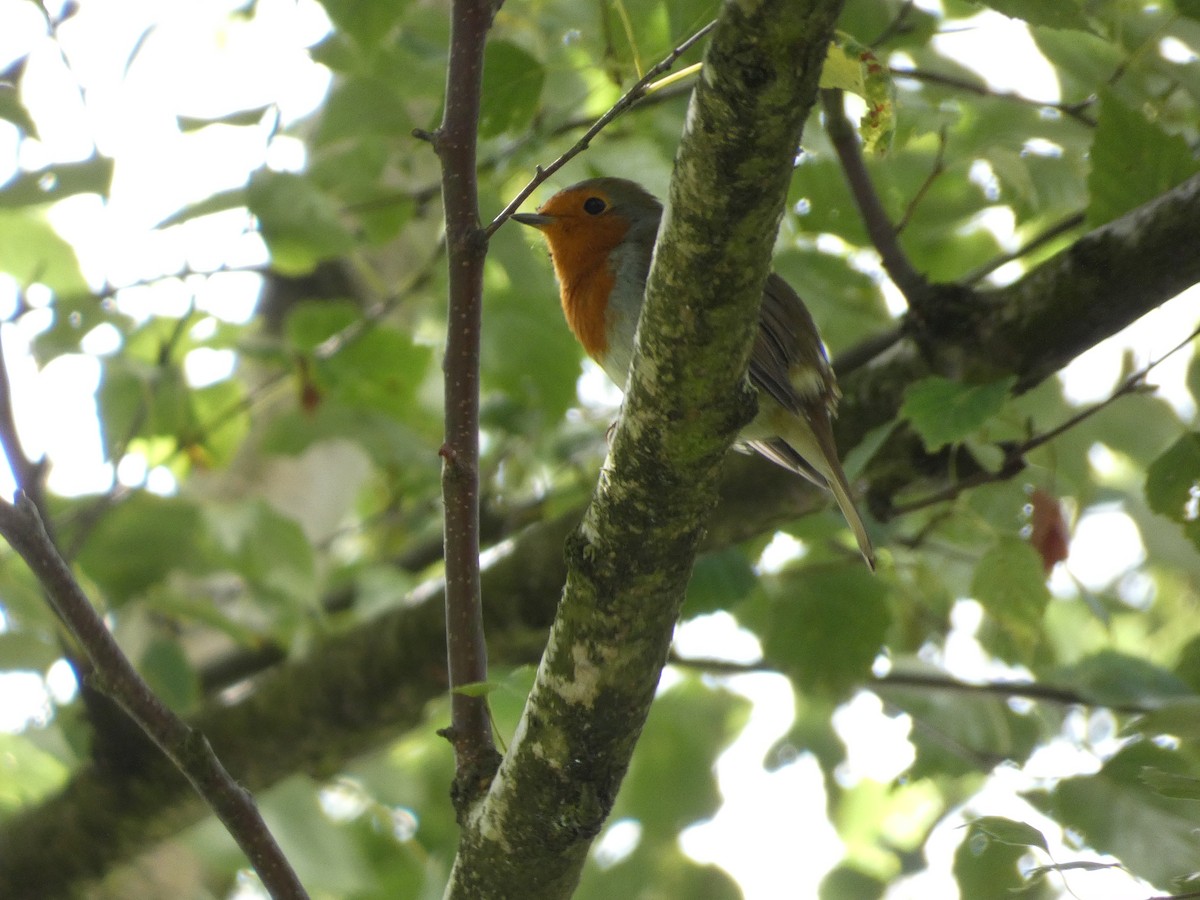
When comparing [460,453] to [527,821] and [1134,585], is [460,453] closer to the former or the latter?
[527,821]

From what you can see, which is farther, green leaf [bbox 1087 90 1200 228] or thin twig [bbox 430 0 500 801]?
green leaf [bbox 1087 90 1200 228]

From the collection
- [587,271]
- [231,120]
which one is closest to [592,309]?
[587,271]

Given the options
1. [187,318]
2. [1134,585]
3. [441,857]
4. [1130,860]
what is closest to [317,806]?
[441,857]

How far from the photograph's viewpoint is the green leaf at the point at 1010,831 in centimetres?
181

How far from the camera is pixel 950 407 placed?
2285 millimetres

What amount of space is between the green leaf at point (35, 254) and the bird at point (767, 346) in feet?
5.39

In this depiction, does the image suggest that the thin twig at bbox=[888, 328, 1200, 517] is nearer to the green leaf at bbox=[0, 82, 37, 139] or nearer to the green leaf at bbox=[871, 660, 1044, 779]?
the green leaf at bbox=[871, 660, 1044, 779]

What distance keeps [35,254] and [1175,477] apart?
11.4ft

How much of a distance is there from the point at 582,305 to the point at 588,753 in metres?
1.67

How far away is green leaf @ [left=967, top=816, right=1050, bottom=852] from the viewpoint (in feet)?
5.94

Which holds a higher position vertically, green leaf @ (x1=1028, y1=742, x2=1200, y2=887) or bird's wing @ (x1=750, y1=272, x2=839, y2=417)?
bird's wing @ (x1=750, y1=272, x2=839, y2=417)

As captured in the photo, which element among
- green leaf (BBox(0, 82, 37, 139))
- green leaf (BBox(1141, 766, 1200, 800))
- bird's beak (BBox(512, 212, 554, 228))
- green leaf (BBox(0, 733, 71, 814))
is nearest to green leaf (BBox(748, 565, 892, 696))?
bird's beak (BBox(512, 212, 554, 228))

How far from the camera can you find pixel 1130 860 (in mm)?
2373

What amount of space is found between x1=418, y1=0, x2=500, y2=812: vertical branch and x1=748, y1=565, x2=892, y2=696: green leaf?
1434 mm
